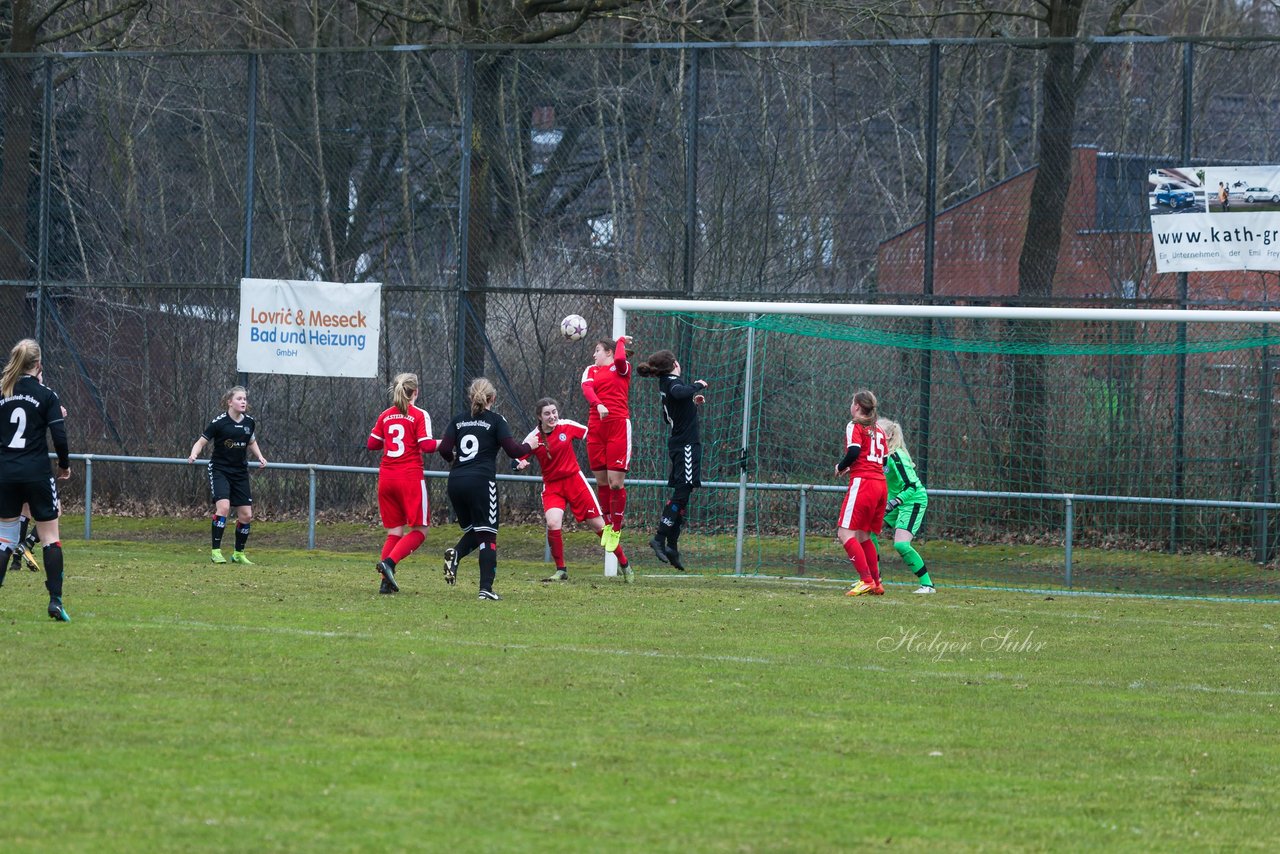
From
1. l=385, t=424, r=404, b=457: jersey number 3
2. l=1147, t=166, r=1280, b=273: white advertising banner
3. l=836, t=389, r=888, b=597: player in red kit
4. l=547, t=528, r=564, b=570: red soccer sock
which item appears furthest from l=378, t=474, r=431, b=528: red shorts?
l=1147, t=166, r=1280, b=273: white advertising banner

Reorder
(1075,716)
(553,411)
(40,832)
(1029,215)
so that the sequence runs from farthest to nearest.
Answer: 1. (1029,215)
2. (553,411)
3. (1075,716)
4. (40,832)

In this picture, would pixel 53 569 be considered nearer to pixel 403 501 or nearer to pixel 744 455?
pixel 403 501

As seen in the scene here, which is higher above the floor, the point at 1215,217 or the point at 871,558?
the point at 1215,217

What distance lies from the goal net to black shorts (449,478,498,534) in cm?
381

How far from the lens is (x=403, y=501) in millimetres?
13000

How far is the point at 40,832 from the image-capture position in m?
5.16

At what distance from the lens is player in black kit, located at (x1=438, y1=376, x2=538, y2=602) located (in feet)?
40.1

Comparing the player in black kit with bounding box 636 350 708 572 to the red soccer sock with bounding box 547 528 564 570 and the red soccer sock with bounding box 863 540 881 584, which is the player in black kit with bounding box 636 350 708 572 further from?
the red soccer sock with bounding box 863 540 881 584

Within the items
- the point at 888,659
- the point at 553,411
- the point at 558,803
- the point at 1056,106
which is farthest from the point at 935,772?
the point at 1056,106

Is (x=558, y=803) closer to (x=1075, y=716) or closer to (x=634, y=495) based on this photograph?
(x=1075, y=716)

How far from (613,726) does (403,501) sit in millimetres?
6141

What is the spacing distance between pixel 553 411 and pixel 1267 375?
26.5ft

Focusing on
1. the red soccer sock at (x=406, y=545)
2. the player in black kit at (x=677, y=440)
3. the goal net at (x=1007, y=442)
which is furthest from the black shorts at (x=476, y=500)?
the goal net at (x=1007, y=442)

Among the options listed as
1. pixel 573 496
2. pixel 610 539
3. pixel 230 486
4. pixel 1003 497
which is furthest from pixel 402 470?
pixel 1003 497
